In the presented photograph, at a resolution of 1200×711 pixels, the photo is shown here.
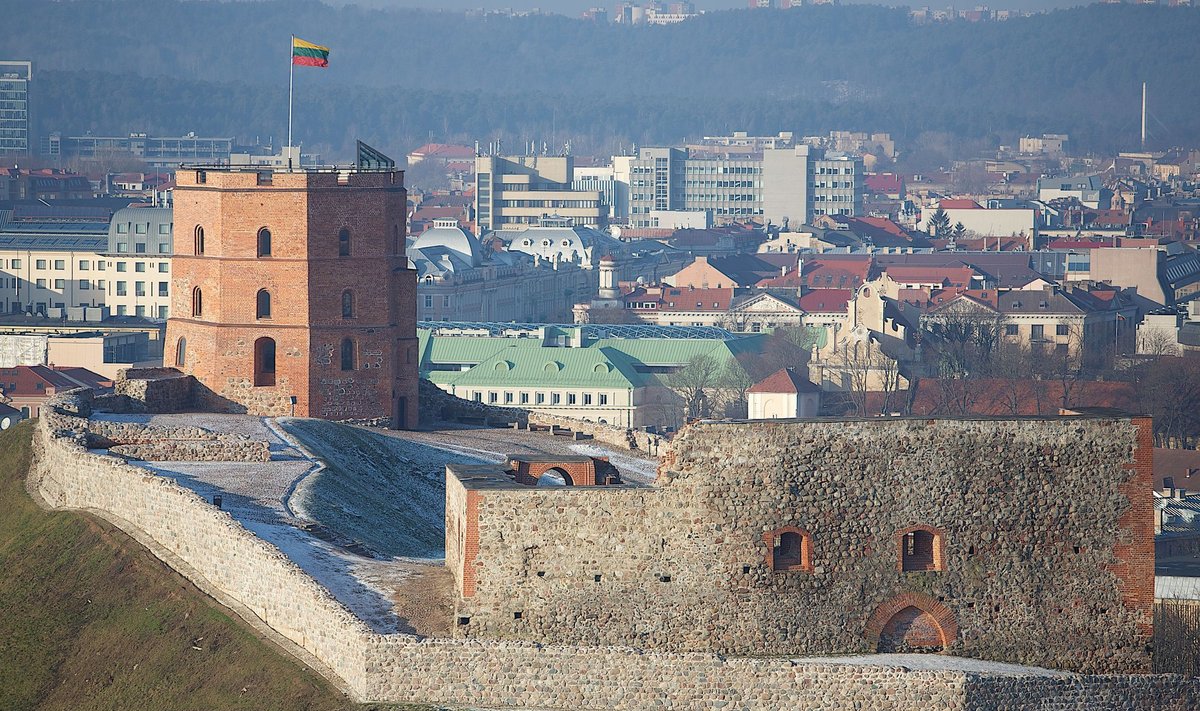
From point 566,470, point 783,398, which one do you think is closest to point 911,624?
point 566,470

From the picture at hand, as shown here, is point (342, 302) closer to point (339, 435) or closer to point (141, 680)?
point (339, 435)

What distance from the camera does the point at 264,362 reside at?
6359cm

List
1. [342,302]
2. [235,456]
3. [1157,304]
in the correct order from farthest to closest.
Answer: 1. [1157,304]
2. [342,302]
3. [235,456]

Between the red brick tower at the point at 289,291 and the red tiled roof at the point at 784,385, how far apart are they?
55579 millimetres

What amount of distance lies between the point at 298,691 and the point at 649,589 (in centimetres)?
463

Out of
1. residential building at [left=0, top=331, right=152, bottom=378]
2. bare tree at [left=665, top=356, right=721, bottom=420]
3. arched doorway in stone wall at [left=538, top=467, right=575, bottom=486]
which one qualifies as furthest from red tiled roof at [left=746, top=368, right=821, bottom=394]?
arched doorway in stone wall at [left=538, top=467, right=575, bottom=486]

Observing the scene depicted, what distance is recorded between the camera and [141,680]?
135ft

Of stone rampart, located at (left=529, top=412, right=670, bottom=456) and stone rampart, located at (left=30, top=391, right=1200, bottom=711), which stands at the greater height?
stone rampart, located at (left=529, top=412, right=670, bottom=456)

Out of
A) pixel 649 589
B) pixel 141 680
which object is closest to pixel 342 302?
pixel 141 680

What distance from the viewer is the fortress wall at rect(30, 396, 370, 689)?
38.0 metres

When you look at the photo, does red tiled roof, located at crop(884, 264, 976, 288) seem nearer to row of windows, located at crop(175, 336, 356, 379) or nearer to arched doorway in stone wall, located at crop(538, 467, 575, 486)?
row of windows, located at crop(175, 336, 356, 379)

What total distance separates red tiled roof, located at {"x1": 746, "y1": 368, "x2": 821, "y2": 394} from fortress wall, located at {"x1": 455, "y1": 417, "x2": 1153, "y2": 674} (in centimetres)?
7932

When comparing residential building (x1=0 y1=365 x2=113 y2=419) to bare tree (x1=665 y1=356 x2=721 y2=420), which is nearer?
residential building (x1=0 y1=365 x2=113 y2=419)

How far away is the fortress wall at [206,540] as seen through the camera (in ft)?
125
